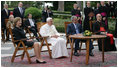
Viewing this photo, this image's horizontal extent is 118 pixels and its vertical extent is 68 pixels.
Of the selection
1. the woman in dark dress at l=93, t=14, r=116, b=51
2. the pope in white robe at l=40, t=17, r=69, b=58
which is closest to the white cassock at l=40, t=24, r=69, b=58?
the pope in white robe at l=40, t=17, r=69, b=58

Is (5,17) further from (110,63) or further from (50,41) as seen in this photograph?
(110,63)

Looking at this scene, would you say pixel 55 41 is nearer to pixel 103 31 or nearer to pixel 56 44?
pixel 56 44

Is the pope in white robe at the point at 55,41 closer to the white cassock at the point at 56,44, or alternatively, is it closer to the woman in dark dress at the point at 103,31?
the white cassock at the point at 56,44

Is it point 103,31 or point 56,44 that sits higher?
point 103,31

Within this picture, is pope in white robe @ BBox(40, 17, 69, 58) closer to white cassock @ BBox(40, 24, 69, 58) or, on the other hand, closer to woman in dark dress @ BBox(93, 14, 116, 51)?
white cassock @ BBox(40, 24, 69, 58)

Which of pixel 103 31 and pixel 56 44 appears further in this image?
pixel 103 31

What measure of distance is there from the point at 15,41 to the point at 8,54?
175 centimetres

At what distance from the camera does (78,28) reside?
968cm

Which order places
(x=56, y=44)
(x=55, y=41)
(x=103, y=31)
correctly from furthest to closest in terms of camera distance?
(x=103, y=31) < (x=55, y=41) < (x=56, y=44)

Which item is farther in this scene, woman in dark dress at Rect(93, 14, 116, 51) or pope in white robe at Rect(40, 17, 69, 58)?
woman in dark dress at Rect(93, 14, 116, 51)

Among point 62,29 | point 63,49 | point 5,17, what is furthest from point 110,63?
point 62,29

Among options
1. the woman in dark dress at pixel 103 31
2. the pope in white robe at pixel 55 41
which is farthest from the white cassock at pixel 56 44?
the woman in dark dress at pixel 103 31

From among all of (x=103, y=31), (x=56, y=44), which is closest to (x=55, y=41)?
(x=56, y=44)

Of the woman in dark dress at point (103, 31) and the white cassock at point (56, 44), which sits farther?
the woman in dark dress at point (103, 31)
